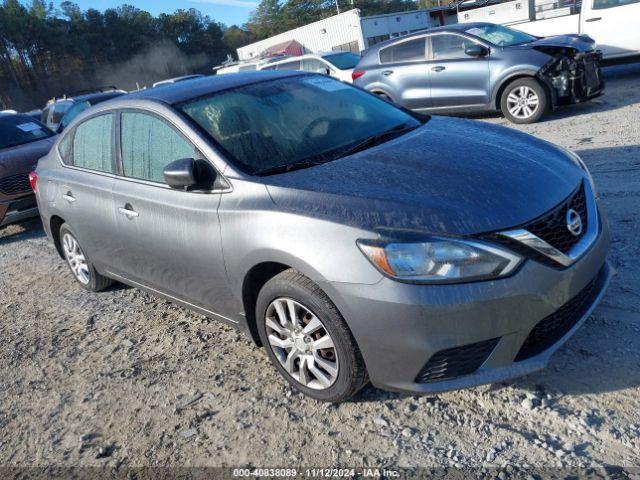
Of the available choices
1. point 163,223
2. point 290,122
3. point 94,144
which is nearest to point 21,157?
point 94,144

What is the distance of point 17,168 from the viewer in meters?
7.69

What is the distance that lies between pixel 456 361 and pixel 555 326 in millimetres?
509

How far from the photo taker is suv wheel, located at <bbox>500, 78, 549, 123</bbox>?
27.1 feet

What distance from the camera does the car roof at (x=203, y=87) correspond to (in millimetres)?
3637

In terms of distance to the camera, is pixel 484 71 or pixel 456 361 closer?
pixel 456 361

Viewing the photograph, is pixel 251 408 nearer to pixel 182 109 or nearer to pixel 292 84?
pixel 182 109

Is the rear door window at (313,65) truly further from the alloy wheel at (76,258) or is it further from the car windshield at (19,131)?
the alloy wheel at (76,258)

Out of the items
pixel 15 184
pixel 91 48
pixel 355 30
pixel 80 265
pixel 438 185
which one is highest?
pixel 91 48

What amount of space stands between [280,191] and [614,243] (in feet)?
8.58

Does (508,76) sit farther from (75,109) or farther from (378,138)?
(75,109)

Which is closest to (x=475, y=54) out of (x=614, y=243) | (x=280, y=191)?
(x=614, y=243)

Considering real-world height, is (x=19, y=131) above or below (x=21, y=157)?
above

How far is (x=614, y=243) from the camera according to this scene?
4.02 meters

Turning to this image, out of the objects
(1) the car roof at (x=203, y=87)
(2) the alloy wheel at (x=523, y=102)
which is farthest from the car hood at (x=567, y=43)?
(1) the car roof at (x=203, y=87)
